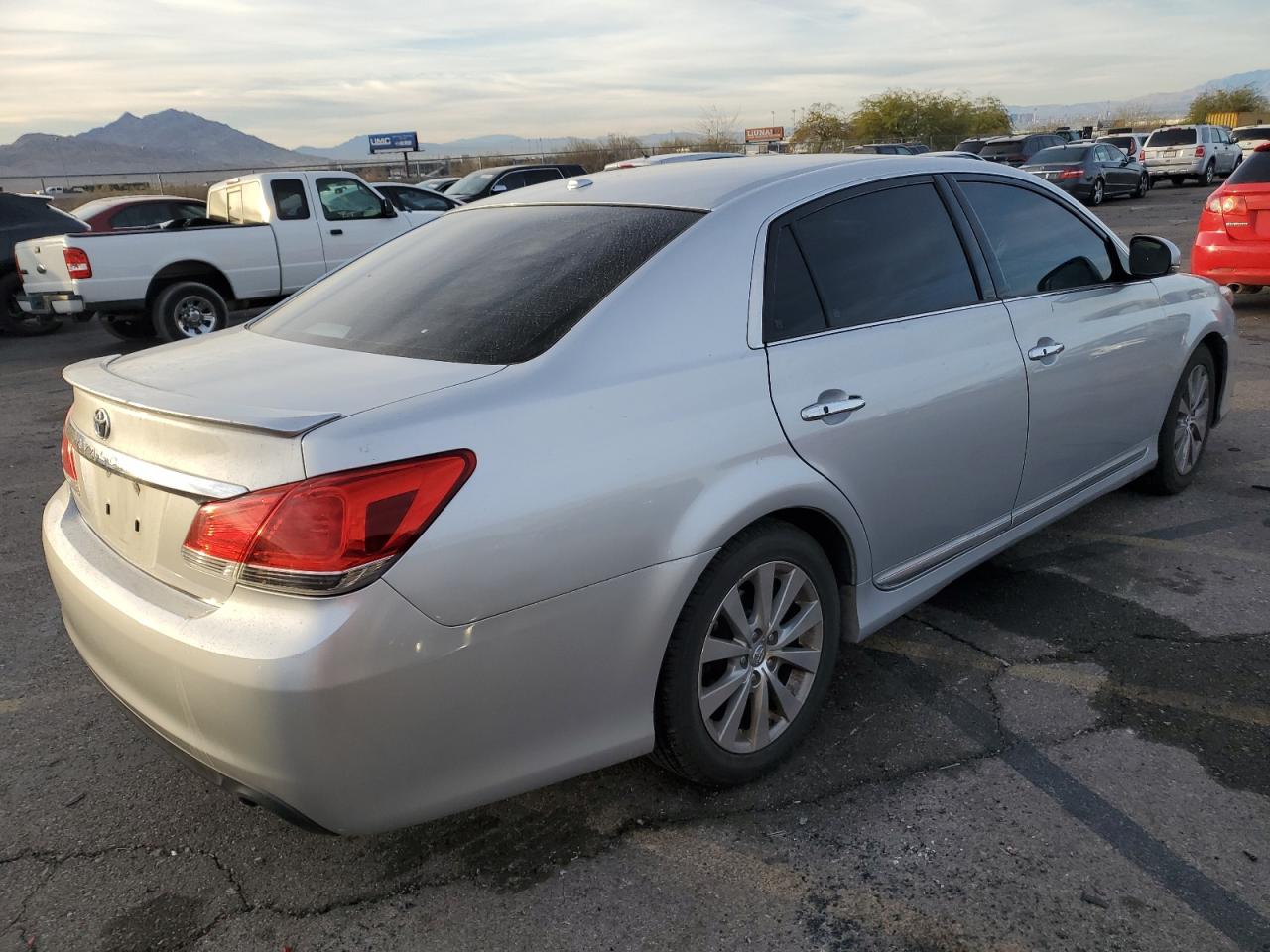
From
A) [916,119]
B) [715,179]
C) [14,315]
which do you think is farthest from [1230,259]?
[916,119]

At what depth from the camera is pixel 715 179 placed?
3137mm

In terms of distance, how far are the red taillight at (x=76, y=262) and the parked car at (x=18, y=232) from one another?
116 inches

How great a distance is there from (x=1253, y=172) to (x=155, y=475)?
9.66 metres

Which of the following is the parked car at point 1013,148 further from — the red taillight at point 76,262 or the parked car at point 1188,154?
the red taillight at point 76,262

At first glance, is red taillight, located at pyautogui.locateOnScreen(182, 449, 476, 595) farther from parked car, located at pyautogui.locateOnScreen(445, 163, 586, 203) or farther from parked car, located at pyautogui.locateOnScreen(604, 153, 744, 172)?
parked car, located at pyautogui.locateOnScreen(445, 163, 586, 203)

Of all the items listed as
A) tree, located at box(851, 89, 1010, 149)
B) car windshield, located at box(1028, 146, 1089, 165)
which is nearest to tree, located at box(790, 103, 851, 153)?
tree, located at box(851, 89, 1010, 149)

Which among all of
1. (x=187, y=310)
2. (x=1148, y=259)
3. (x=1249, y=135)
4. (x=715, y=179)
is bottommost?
(x=187, y=310)

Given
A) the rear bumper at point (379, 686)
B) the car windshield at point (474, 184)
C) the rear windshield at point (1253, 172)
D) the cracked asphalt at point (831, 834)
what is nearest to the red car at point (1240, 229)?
the rear windshield at point (1253, 172)

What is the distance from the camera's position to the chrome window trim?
2.10 m

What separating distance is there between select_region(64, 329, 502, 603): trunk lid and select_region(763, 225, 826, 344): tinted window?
870 millimetres

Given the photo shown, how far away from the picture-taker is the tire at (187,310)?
33.6 feet

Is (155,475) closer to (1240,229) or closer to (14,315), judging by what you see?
(1240,229)

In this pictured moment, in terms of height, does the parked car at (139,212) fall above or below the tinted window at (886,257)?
below

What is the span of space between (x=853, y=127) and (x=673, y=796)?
2411 inches
